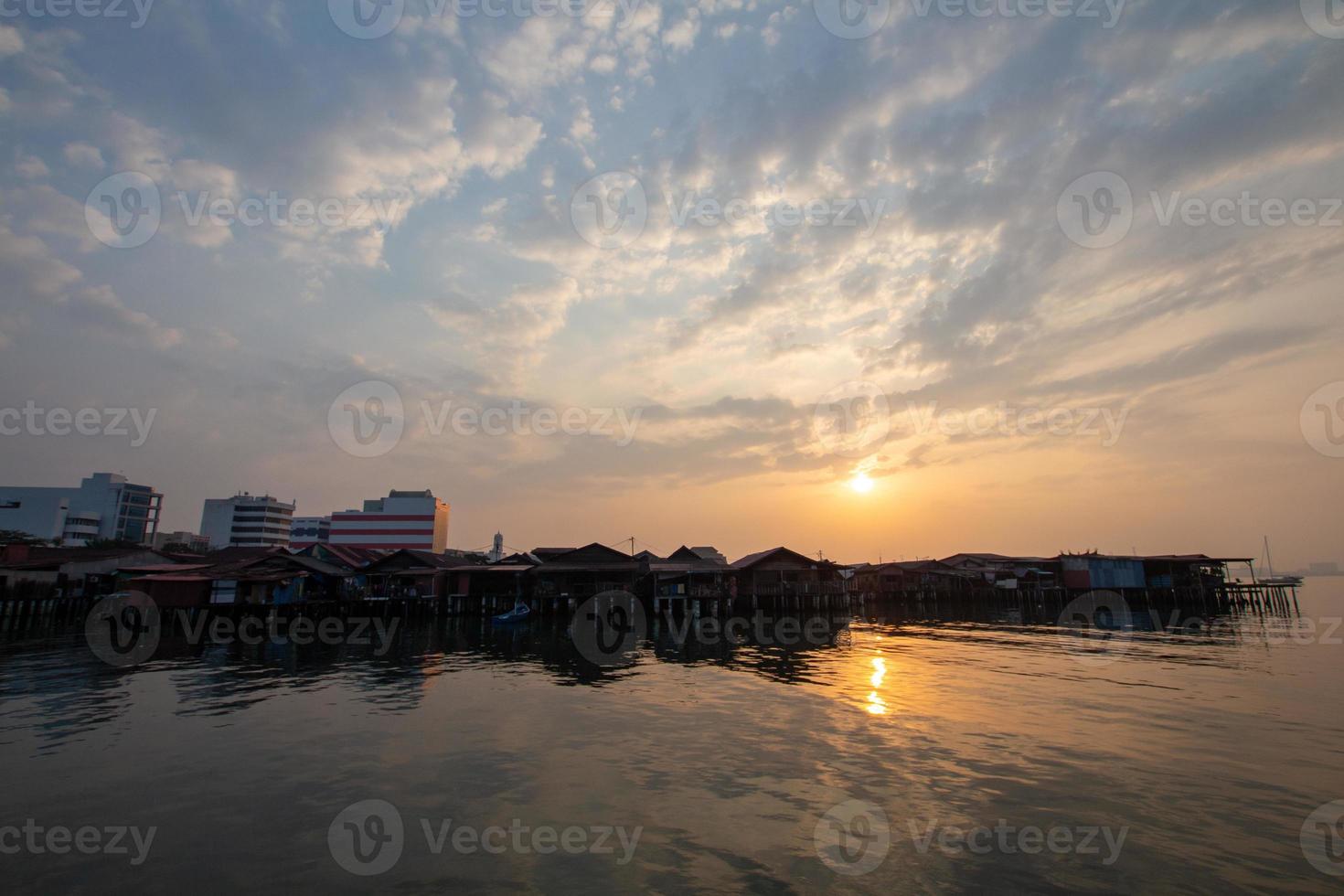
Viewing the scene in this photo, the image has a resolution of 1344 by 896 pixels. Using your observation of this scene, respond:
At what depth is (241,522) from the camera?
140m

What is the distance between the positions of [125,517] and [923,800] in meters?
163

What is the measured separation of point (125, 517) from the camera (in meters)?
128

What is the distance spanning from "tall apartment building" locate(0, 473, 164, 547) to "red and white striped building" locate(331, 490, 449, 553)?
3287cm

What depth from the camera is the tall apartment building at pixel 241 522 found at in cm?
13925

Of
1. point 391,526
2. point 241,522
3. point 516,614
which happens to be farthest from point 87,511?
point 516,614

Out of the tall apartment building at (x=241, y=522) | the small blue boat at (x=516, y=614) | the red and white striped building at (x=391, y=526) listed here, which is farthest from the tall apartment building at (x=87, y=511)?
the small blue boat at (x=516, y=614)

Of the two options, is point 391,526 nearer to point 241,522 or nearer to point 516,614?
point 241,522

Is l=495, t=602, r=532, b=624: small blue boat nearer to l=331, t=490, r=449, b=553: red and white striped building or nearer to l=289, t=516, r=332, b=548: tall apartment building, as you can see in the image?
l=331, t=490, r=449, b=553: red and white striped building

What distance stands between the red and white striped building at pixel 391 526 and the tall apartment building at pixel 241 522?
2870cm

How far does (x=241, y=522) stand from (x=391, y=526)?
44111 mm

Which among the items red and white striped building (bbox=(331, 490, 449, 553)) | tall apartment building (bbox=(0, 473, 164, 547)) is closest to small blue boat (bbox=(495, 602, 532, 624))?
red and white striped building (bbox=(331, 490, 449, 553))

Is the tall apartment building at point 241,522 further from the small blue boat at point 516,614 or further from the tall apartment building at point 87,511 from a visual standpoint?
the small blue boat at point 516,614

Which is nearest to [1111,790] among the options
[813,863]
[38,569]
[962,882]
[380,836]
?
[962,882]

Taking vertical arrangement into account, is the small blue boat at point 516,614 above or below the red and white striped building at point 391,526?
below
